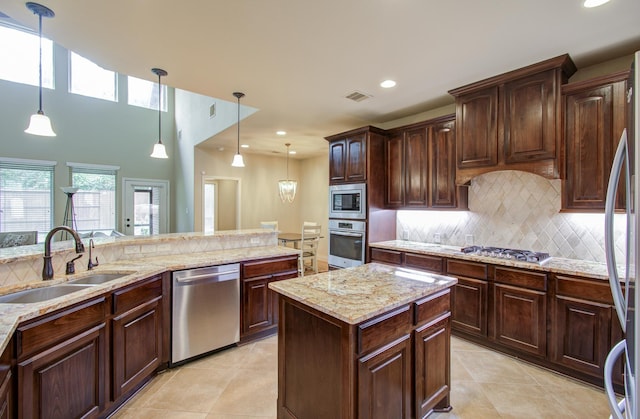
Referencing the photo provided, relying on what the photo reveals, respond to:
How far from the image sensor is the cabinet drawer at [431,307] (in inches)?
66.6

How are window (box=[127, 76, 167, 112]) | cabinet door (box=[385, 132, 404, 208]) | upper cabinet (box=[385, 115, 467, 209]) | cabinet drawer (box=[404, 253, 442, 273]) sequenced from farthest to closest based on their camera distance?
window (box=[127, 76, 167, 112])
cabinet door (box=[385, 132, 404, 208])
upper cabinet (box=[385, 115, 467, 209])
cabinet drawer (box=[404, 253, 442, 273])

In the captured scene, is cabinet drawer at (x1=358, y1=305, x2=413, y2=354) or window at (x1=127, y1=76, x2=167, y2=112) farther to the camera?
window at (x1=127, y1=76, x2=167, y2=112)

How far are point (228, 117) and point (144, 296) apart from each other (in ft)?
11.6

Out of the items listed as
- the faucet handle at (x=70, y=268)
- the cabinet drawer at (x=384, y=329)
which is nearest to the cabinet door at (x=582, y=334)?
the cabinet drawer at (x=384, y=329)

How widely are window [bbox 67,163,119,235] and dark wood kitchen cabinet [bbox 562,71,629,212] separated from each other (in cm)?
854

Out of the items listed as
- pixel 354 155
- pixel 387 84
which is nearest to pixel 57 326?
pixel 387 84

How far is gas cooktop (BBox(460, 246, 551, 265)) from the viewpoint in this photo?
263cm

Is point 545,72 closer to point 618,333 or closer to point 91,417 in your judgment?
point 618,333

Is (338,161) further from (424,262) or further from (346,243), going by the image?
(424,262)

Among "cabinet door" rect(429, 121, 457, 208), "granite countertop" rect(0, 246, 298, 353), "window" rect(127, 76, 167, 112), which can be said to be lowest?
"granite countertop" rect(0, 246, 298, 353)

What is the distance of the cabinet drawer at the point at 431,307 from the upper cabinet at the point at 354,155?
2.28m

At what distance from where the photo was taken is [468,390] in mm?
2221

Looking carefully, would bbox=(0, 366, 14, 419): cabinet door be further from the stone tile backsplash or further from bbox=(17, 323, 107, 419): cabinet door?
the stone tile backsplash

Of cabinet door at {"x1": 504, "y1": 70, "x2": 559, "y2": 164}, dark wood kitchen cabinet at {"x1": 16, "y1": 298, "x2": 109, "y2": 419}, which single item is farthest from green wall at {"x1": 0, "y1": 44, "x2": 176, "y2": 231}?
cabinet door at {"x1": 504, "y1": 70, "x2": 559, "y2": 164}
